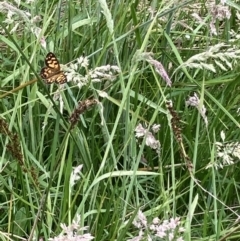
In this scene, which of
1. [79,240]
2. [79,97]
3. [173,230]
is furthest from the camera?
[79,97]

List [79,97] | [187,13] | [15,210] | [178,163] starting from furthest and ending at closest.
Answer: [187,13] < [79,97] < [178,163] < [15,210]

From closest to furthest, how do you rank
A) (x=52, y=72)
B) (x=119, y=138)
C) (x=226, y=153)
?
(x=52, y=72) < (x=226, y=153) < (x=119, y=138)

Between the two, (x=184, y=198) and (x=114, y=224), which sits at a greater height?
(x=114, y=224)

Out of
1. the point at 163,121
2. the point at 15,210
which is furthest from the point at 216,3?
the point at 15,210

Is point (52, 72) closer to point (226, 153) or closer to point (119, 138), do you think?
point (226, 153)

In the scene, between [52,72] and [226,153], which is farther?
[226,153]

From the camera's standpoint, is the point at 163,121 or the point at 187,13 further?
the point at 187,13

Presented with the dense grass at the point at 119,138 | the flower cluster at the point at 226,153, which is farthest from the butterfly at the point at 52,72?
the flower cluster at the point at 226,153

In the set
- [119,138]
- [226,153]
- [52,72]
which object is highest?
[52,72]

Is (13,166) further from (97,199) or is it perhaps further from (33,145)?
(97,199)

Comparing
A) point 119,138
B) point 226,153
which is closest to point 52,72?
point 226,153
